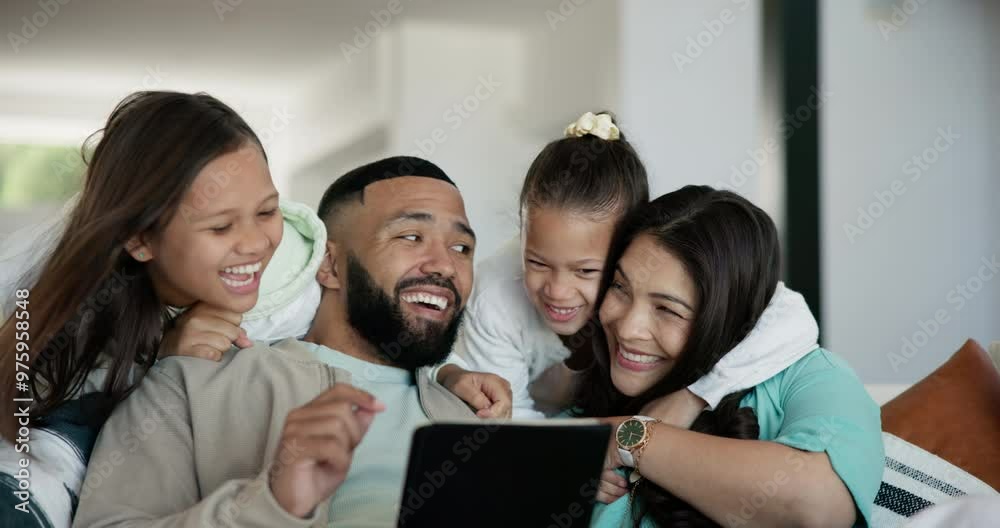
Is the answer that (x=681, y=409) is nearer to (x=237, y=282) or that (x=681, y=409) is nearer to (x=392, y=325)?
(x=392, y=325)

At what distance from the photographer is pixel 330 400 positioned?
1.23m

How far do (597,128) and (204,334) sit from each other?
1.00 metres

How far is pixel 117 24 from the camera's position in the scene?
5992 millimetres

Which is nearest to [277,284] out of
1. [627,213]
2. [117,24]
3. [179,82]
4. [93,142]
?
[93,142]

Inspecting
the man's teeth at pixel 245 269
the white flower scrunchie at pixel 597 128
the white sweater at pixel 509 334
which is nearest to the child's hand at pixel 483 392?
the white sweater at pixel 509 334

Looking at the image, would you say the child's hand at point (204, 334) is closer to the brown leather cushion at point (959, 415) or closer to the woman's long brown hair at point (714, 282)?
the woman's long brown hair at point (714, 282)

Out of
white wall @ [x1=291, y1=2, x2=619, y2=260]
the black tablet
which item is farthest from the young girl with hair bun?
white wall @ [x1=291, y1=2, x2=619, y2=260]

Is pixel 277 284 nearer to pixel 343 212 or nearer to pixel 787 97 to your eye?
pixel 343 212

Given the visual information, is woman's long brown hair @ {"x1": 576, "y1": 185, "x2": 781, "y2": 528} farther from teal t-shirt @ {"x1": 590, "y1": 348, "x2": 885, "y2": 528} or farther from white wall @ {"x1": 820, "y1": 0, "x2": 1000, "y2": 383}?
white wall @ {"x1": 820, "y1": 0, "x2": 1000, "y2": 383}

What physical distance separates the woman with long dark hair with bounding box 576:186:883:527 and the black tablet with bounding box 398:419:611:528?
1.48 feet

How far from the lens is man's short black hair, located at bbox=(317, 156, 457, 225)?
2061 millimetres

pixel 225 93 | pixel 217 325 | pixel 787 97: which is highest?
pixel 217 325

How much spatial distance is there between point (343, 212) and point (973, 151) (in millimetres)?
4093

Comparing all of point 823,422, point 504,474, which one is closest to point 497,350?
point 823,422
